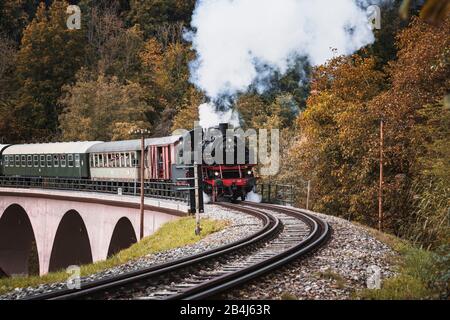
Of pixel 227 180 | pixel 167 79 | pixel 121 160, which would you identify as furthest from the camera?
pixel 167 79

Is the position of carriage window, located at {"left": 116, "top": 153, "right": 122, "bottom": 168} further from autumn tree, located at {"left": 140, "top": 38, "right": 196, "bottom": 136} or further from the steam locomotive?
autumn tree, located at {"left": 140, "top": 38, "right": 196, "bottom": 136}

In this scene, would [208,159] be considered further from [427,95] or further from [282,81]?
[282,81]

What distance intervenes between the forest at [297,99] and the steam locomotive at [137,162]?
4156 mm

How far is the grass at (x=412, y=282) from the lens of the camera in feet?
26.0

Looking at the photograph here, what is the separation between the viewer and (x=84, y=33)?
207 ft

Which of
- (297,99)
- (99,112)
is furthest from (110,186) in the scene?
(297,99)

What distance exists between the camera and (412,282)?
8.60m

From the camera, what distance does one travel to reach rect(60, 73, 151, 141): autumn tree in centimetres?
4812

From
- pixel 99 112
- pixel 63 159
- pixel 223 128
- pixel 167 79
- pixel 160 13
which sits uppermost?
pixel 160 13

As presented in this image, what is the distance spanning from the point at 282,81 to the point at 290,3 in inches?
707

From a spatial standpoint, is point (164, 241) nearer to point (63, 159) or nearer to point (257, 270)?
point (257, 270)

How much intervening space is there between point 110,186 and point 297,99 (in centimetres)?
2349

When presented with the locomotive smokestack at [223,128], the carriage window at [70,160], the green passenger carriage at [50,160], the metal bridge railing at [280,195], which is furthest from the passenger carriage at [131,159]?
the metal bridge railing at [280,195]

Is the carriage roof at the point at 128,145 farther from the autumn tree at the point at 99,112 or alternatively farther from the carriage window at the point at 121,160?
the autumn tree at the point at 99,112
